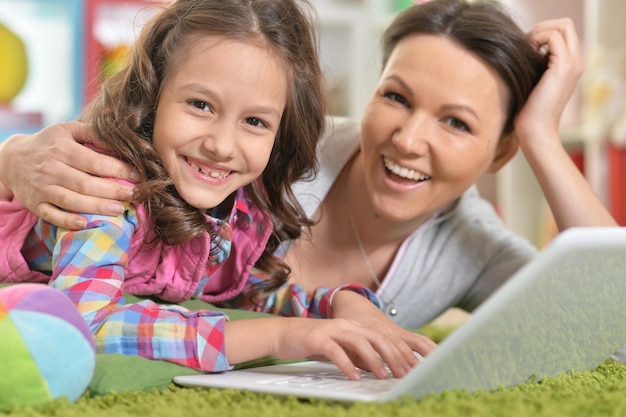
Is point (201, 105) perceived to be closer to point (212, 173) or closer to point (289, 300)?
point (212, 173)

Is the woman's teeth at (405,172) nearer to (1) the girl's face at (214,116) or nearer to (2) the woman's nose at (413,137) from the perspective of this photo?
(2) the woman's nose at (413,137)

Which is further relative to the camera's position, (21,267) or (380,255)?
(380,255)

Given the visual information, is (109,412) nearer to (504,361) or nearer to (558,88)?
(504,361)

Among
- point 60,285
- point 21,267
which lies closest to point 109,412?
point 60,285

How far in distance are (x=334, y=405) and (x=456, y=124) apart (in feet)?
2.70

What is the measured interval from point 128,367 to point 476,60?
0.91 meters

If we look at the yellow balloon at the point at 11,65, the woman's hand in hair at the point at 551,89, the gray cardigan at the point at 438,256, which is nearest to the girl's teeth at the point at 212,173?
the gray cardigan at the point at 438,256

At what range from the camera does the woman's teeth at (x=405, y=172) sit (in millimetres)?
1521

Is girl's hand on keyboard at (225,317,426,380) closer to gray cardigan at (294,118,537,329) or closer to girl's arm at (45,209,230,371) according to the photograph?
girl's arm at (45,209,230,371)

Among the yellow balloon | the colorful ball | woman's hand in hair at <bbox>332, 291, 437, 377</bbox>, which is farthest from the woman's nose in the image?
the yellow balloon

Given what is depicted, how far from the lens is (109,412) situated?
2.59 ft

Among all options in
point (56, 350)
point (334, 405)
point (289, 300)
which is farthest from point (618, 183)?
point (56, 350)

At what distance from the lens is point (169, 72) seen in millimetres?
1188

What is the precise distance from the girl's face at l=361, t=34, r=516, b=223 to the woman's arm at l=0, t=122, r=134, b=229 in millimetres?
554
